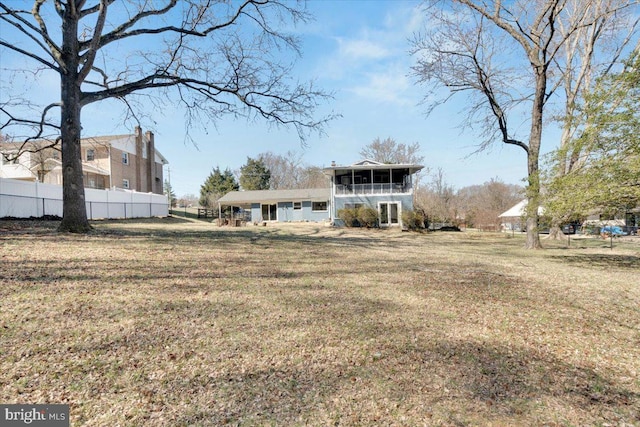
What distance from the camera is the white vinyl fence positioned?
14327mm

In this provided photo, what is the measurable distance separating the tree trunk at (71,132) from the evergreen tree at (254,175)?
3887 cm

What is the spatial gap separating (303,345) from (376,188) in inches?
904

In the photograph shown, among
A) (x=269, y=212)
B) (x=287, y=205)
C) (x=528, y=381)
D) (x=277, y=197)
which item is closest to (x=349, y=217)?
(x=287, y=205)

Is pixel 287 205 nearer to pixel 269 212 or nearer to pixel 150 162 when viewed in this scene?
pixel 269 212

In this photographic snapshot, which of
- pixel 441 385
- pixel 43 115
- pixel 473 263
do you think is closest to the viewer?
pixel 441 385

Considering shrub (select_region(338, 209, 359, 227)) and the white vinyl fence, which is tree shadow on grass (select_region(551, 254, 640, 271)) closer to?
shrub (select_region(338, 209, 359, 227))

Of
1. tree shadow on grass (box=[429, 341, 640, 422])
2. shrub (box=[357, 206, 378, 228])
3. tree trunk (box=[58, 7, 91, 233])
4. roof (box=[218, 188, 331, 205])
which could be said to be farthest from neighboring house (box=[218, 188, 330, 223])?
tree shadow on grass (box=[429, 341, 640, 422])

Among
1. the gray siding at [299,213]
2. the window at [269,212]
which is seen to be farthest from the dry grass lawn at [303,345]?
the window at [269,212]

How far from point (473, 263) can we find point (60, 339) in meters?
9.17

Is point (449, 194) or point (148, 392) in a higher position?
point (449, 194)

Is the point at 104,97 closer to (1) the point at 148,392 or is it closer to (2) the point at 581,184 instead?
(1) the point at 148,392

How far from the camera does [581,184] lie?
26.9 feet

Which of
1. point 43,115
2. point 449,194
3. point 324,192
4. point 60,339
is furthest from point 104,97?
point 449,194

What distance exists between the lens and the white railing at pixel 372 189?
2558 cm
